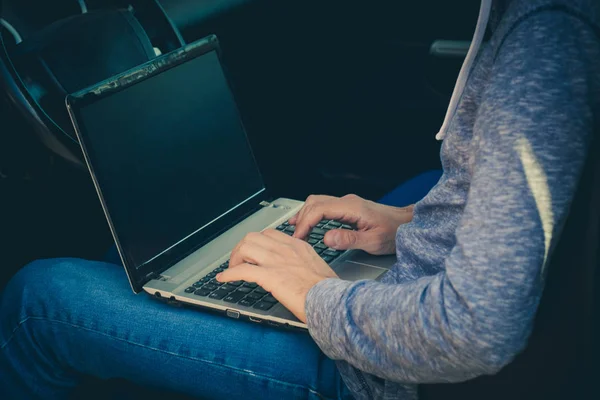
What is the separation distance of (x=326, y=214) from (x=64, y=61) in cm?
50

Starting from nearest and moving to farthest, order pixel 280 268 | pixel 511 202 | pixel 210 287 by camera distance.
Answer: pixel 511 202 → pixel 280 268 → pixel 210 287

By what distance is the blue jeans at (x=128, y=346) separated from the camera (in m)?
0.99

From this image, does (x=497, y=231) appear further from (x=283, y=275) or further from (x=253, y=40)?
(x=253, y=40)

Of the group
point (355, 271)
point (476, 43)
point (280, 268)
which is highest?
point (476, 43)

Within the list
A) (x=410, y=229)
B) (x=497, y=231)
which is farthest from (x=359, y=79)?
(x=497, y=231)

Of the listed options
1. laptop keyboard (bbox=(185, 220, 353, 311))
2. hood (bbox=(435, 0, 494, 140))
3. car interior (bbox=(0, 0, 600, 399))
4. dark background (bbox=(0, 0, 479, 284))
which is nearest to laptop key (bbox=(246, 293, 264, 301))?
laptop keyboard (bbox=(185, 220, 353, 311))

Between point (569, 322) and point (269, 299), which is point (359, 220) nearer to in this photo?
point (269, 299)

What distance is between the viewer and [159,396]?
1.14 meters

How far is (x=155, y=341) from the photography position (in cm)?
104

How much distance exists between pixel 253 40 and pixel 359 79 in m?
0.28

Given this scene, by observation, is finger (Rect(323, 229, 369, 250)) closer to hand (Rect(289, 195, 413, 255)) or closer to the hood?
hand (Rect(289, 195, 413, 255))

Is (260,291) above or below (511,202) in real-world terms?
below

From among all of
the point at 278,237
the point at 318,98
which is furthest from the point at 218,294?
the point at 318,98

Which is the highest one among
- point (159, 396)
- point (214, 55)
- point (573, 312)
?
point (214, 55)
